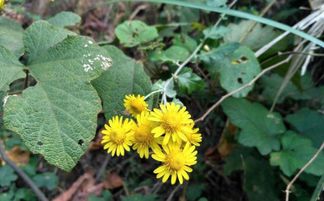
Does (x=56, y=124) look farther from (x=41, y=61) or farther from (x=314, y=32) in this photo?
(x=314, y=32)

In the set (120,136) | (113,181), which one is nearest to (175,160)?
(120,136)

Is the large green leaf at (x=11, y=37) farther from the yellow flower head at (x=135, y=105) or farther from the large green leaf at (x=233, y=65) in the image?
the large green leaf at (x=233, y=65)

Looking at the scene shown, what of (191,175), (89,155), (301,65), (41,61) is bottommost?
(89,155)

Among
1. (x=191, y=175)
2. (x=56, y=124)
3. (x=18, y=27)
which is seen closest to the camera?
(x=56, y=124)

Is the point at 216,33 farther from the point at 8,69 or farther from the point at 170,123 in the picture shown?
the point at 8,69

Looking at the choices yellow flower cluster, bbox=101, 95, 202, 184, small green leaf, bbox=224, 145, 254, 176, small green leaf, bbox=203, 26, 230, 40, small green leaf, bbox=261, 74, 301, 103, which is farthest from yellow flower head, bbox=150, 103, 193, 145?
small green leaf, bbox=261, 74, 301, 103

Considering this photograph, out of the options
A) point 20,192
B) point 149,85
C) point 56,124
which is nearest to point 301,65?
point 149,85
